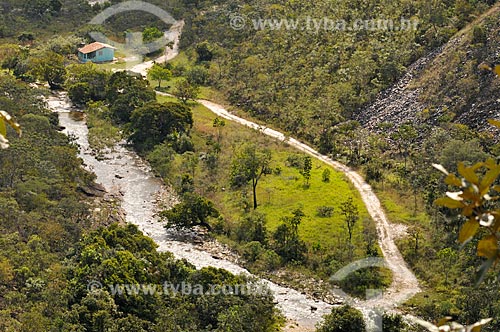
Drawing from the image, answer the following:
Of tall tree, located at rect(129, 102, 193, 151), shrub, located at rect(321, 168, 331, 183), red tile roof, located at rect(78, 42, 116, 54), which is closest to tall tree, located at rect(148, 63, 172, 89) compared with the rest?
red tile roof, located at rect(78, 42, 116, 54)

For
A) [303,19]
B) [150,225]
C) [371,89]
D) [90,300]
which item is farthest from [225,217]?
[303,19]

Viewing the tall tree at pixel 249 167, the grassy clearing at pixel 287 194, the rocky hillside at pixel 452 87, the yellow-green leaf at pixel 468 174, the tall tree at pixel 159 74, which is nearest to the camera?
the yellow-green leaf at pixel 468 174

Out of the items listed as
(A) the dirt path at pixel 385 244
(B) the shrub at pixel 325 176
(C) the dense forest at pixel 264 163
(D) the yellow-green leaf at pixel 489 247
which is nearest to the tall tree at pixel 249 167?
(C) the dense forest at pixel 264 163

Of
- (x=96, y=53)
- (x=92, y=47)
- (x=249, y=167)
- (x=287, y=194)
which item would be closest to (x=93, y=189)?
(x=249, y=167)

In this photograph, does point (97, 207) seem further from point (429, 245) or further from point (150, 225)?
point (429, 245)

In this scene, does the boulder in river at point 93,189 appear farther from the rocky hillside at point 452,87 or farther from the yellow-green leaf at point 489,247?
the yellow-green leaf at point 489,247

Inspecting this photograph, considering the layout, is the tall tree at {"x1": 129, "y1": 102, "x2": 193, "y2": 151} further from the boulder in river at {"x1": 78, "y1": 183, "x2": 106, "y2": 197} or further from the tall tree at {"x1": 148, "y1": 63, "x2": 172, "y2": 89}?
the tall tree at {"x1": 148, "y1": 63, "x2": 172, "y2": 89}

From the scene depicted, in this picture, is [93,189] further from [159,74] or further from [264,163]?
[159,74]
